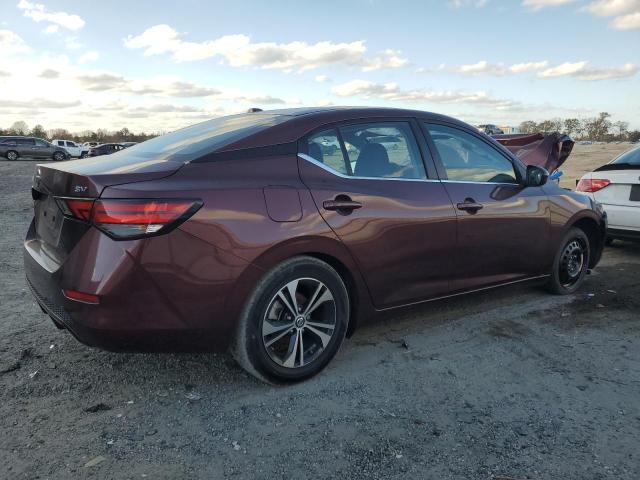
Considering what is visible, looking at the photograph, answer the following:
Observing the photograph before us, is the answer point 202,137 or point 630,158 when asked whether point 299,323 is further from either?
point 630,158

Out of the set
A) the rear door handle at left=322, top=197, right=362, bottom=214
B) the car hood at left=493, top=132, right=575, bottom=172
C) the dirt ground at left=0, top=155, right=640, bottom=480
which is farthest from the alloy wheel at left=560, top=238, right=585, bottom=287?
the car hood at left=493, top=132, right=575, bottom=172

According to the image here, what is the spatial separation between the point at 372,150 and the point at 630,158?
478 cm

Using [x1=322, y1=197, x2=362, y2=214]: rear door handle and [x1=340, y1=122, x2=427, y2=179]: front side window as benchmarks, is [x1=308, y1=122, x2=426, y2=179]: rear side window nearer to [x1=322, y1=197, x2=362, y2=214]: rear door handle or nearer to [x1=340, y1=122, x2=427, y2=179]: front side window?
[x1=340, y1=122, x2=427, y2=179]: front side window

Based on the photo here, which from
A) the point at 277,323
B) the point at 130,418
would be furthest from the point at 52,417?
the point at 277,323

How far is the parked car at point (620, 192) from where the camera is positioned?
633 centimetres

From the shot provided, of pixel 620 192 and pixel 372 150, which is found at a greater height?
pixel 372 150

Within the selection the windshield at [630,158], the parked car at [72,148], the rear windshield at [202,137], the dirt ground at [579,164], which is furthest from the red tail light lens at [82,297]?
the parked car at [72,148]

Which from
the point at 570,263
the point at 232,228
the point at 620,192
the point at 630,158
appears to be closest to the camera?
the point at 232,228

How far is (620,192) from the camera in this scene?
6488mm

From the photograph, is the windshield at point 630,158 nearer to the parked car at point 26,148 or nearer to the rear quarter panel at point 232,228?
the rear quarter panel at point 232,228

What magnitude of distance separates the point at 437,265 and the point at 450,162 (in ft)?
2.65

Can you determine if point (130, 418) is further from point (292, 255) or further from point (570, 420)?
point (570, 420)

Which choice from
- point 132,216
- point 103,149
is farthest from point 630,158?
point 103,149

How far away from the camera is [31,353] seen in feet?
11.8
